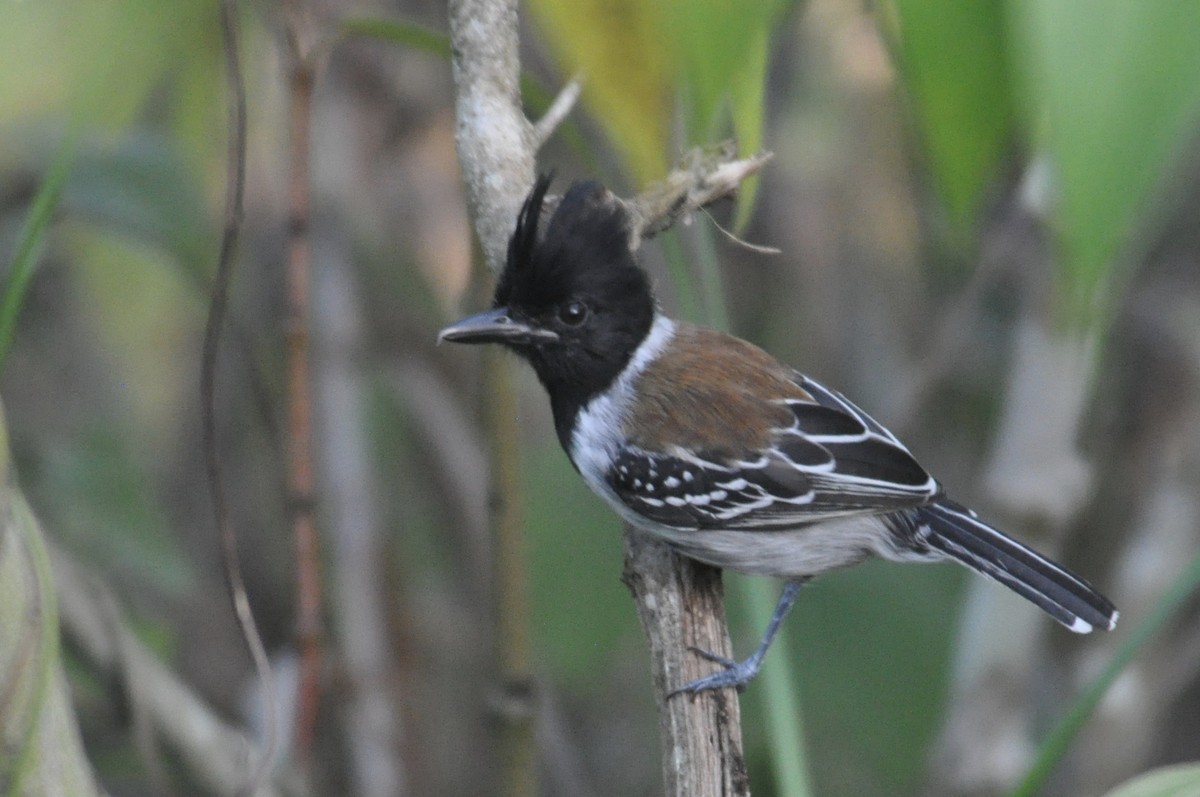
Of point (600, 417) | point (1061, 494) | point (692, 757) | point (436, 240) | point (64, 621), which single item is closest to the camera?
point (692, 757)

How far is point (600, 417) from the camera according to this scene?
3.01 metres

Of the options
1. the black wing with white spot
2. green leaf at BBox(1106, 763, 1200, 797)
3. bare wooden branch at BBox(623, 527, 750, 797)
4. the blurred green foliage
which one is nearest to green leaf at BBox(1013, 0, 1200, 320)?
the blurred green foliage

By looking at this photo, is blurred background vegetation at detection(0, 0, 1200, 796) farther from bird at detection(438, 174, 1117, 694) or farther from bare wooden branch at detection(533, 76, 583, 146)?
bird at detection(438, 174, 1117, 694)

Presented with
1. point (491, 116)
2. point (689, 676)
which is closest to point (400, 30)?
point (491, 116)

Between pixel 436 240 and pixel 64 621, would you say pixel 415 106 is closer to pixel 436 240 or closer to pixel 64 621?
pixel 436 240

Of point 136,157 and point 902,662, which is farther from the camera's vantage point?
point 902,662

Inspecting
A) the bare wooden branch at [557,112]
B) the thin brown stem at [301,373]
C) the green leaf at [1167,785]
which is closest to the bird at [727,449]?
the bare wooden branch at [557,112]

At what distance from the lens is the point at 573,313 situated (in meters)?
2.91

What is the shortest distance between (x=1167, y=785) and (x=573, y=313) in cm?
161

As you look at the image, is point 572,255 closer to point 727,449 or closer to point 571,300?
point 571,300

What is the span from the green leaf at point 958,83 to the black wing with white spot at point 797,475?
4.39 feet

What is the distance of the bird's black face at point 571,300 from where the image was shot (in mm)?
2568

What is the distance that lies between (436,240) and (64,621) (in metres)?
3.08

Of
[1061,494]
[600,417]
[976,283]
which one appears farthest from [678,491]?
[976,283]
